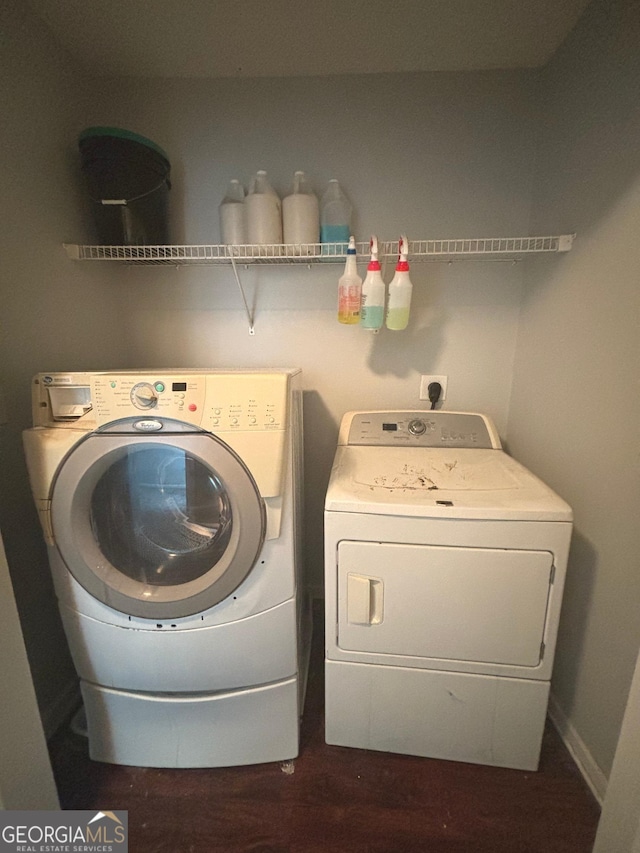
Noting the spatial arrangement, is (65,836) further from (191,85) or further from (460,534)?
(191,85)

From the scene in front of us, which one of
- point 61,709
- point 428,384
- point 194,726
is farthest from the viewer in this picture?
point 428,384

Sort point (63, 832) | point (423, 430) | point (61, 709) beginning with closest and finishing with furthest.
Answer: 1. point (63, 832)
2. point (61, 709)
3. point (423, 430)

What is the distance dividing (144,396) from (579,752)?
1655mm

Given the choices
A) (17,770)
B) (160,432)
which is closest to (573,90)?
(160,432)

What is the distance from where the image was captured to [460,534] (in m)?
0.88

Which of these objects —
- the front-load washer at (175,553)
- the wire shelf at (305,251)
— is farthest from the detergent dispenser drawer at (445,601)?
the wire shelf at (305,251)

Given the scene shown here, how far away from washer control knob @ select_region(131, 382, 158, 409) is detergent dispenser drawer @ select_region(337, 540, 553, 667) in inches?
23.5

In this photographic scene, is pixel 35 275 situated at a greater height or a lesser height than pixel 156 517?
greater

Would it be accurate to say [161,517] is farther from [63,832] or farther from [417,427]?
[417,427]

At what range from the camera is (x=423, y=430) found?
4.47ft

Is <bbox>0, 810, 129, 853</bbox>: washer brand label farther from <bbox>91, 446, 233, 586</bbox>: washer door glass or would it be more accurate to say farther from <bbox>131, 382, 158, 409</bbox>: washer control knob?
<bbox>131, 382, 158, 409</bbox>: washer control knob

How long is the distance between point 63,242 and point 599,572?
202 cm

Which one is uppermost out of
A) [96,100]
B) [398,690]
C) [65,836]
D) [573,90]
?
[96,100]

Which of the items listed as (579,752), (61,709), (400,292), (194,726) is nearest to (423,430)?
(400,292)
